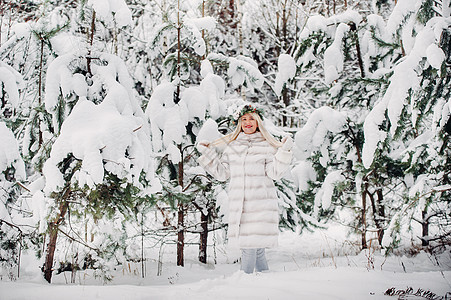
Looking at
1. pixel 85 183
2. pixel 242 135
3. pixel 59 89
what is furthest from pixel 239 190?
pixel 59 89

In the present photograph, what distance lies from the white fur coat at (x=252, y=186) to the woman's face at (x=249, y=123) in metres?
0.06

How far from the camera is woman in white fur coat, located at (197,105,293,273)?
346 centimetres

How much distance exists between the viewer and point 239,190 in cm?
359

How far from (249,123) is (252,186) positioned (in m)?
0.74

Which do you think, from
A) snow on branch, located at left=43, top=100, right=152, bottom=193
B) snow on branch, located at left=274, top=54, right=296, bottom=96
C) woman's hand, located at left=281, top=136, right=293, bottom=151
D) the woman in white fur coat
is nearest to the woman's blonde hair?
the woman in white fur coat

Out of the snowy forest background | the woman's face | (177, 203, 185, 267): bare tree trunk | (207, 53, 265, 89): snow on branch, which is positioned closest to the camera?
the snowy forest background

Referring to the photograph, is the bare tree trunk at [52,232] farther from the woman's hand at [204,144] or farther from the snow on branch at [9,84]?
the woman's hand at [204,144]

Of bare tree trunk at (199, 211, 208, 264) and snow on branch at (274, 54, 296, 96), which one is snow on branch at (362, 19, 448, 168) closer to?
snow on branch at (274, 54, 296, 96)

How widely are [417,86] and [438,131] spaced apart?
78 centimetres

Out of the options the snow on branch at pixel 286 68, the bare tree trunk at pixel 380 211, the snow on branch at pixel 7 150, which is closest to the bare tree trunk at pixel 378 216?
the bare tree trunk at pixel 380 211

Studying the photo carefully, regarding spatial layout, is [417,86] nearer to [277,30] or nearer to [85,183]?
[85,183]

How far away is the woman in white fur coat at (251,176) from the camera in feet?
11.4

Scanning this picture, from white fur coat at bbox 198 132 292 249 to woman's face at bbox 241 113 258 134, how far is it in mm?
63

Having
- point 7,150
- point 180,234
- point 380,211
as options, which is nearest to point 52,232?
point 7,150
